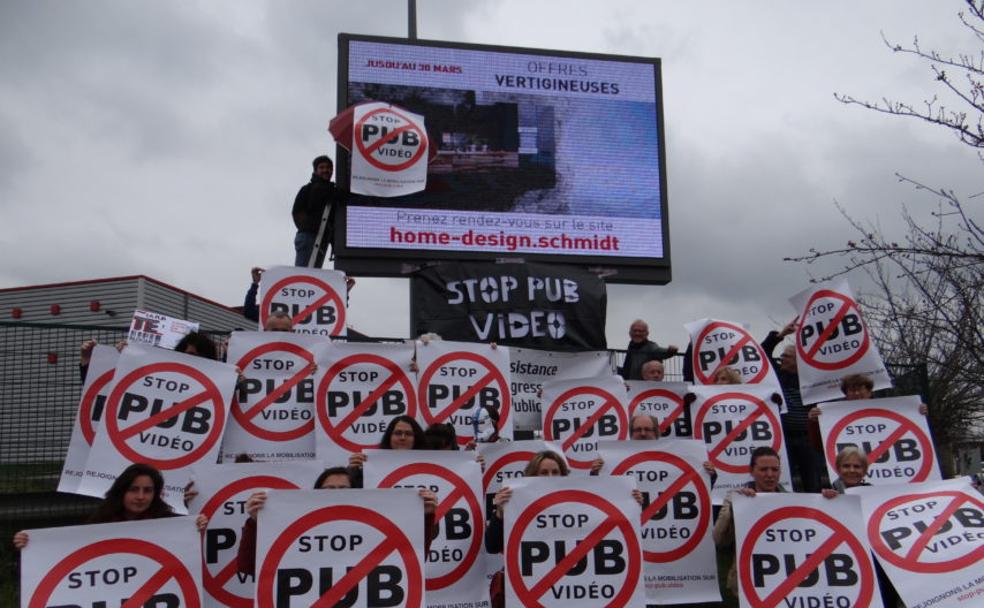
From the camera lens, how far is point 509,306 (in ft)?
33.9

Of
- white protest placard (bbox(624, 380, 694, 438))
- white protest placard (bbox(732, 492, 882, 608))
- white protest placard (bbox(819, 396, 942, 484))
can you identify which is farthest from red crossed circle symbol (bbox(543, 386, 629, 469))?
white protest placard (bbox(732, 492, 882, 608))

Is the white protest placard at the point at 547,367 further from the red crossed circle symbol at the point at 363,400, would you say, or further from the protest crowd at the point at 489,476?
the red crossed circle symbol at the point at 363,400

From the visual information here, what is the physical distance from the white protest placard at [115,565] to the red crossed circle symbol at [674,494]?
11.2ft

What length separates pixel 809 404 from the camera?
9148 millimetres

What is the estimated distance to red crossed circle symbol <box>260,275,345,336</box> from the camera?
355 inches

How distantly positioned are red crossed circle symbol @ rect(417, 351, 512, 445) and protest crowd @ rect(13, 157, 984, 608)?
0.8 inches

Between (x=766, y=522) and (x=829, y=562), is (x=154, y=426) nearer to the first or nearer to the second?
(x=766, y=522)

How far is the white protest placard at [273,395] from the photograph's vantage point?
755cm

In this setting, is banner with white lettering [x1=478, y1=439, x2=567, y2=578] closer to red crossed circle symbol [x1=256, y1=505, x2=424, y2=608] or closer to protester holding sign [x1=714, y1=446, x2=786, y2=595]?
protester holding sign [x1=714, y1=446, x2=786, y2=595]

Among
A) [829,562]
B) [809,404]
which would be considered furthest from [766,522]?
[809,404]

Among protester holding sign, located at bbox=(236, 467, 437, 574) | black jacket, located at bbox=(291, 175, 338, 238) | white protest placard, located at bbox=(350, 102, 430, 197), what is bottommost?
protester holding sign, located at bbox=(236, 467, 437, 574)

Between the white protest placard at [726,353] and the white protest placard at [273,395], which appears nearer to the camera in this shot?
the white protest placard at [273,395]

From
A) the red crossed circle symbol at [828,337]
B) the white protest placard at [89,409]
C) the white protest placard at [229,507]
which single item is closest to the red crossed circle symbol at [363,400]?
the white protest placard at [229,507]

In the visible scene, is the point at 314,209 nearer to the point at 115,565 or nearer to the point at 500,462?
the point at 500,462
